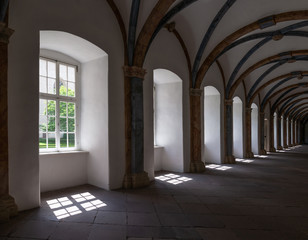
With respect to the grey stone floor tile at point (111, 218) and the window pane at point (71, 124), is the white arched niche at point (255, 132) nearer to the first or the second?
the window pane at point (71, 124)

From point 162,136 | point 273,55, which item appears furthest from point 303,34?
point 162,136

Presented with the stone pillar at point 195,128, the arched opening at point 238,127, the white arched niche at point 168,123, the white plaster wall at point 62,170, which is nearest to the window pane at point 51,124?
the white plaster wall at point 62,170

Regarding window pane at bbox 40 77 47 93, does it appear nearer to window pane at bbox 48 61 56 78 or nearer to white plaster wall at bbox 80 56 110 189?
window pane at bbox 48 61 56 78

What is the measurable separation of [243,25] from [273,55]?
3.87 meters

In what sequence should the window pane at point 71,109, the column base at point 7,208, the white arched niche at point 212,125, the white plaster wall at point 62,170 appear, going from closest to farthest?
the column base at point 7,208 < the white plaster wall at point 62,170 < the window pane at point 71,109 < the white arched niche at point 212,125

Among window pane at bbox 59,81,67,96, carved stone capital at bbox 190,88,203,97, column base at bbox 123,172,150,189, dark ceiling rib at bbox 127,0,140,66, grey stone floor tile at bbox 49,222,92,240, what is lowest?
grey stone floor tile at bbox 49,222,92,240

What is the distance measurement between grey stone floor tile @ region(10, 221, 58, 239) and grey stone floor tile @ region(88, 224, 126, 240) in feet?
1.97

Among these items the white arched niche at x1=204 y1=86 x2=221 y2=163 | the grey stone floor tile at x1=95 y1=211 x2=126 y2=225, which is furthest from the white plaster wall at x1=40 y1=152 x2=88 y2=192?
the white arched niche at x1=204 y1=86 x2=221 y2=163

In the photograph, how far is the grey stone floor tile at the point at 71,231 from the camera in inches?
122

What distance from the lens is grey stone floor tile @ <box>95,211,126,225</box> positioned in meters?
3.58

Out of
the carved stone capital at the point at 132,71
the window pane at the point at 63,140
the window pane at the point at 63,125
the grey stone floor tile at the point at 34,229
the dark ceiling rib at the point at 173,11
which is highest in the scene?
the dark ceiling rib at the point at 173,11

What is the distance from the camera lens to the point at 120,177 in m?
5.63

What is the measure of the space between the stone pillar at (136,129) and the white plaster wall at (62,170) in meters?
1.20

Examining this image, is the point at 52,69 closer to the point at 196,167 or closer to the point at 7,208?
the point at 7,208
